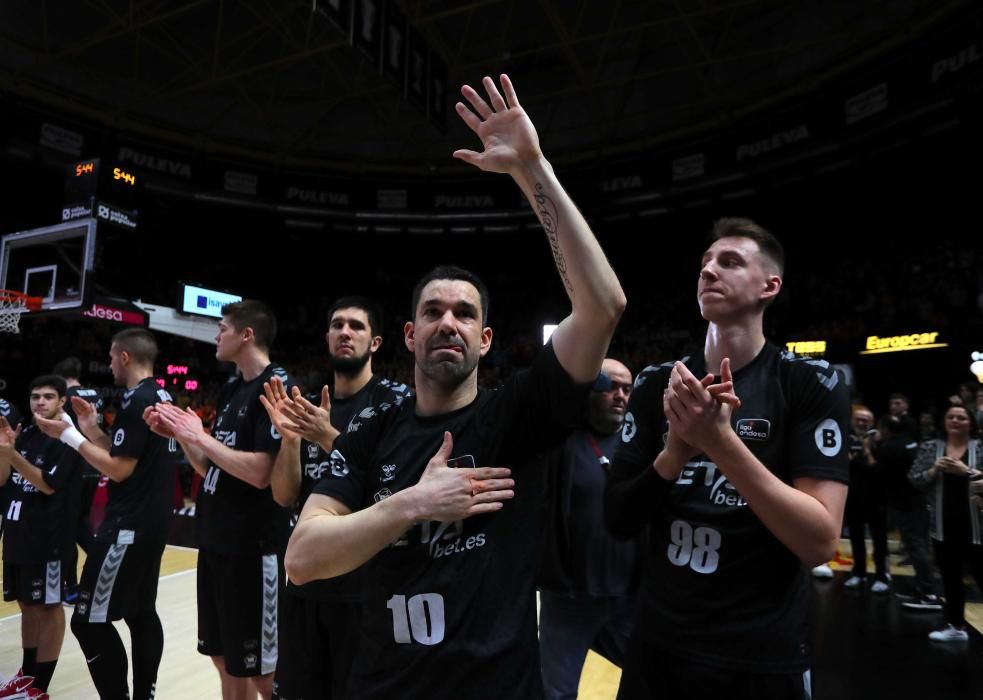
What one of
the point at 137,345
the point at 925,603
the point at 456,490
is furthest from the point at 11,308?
the point at 925,603

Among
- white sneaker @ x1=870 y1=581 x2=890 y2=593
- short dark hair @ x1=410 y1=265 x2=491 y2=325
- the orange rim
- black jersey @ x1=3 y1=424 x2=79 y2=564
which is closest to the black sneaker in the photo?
white sneaker @ x1=870 y1=581 x2=890 y2=593

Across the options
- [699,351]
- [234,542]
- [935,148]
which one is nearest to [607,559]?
[699,351]

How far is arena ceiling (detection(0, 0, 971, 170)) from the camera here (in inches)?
537

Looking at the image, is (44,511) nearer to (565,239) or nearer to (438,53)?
(565,239)

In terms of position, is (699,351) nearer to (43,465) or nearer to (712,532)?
(712,532)

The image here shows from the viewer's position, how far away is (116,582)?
11.9 feet

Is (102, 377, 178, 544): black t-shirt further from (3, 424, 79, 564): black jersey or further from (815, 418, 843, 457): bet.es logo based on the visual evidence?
(815, 418, 843, 457): bet.es logo

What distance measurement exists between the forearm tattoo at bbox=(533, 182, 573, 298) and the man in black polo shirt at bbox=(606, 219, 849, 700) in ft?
1.27

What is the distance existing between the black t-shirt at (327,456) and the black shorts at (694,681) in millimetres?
1241

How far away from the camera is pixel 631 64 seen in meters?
16.6

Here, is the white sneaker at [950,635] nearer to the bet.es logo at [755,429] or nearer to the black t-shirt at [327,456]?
the bet.es logo at [755,429]

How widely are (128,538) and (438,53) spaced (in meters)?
12.0

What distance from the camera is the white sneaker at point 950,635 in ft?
18.1

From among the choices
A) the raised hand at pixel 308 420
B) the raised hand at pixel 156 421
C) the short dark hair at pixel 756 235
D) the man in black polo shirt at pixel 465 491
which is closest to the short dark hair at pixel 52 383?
the raised hand at pixel 156 421
